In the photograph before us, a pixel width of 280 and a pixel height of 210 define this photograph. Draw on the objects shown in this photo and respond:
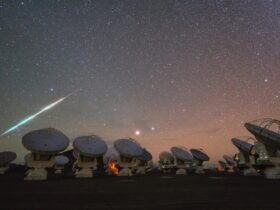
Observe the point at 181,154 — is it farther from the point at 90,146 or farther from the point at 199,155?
the point at 90,146

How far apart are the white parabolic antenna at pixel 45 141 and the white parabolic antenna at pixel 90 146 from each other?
366cm

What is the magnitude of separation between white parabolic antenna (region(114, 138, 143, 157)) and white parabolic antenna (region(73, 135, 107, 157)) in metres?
4.75

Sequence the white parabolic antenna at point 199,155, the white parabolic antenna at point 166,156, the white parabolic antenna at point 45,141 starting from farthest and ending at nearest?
the white parabolic antenna at point 166,156
the white parabolic antenna at point 199,155
the white parabolic antenna at point 45,141

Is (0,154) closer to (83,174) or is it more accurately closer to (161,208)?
(83,174)

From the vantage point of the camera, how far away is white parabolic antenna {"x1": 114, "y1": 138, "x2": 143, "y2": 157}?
50.5m

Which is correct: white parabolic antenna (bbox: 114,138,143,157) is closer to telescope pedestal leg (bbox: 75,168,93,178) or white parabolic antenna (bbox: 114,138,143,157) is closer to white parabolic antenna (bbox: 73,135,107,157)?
white parabolic antenna (bbox: 73,135,107,157)

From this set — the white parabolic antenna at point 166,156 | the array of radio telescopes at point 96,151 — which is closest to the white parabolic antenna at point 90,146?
the array of radio telescopes at point 96,151

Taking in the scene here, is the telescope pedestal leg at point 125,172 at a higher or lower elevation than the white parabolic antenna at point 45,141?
lower

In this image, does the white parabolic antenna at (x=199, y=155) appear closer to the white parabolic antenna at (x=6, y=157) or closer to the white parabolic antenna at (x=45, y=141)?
the white parabolic antenna at (x=45, y=141)

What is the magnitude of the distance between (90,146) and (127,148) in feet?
29.6

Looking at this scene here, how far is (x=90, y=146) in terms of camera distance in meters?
44.3

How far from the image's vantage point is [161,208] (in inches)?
506

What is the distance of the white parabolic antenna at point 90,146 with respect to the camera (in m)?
42.6

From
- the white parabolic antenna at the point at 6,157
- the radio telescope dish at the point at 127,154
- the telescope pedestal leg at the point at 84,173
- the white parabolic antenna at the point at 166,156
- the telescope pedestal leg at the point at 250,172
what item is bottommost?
the telescope pedestal leg at the point at 250,172
